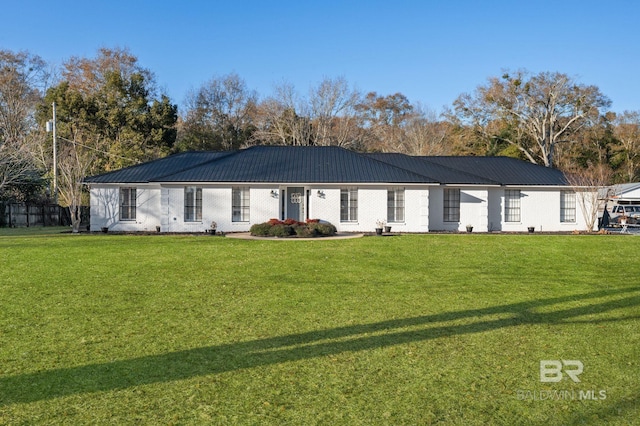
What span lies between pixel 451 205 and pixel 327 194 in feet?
22.3

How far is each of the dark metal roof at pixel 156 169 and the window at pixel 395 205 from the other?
10.3 m

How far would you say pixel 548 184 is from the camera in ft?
92.1

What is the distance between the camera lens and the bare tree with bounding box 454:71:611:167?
164 feet

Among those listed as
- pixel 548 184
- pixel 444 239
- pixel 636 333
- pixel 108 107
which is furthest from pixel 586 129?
pixel 636 333

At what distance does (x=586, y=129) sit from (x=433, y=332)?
53867 millimetres

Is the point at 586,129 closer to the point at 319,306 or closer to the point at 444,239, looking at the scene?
the point at 444,239

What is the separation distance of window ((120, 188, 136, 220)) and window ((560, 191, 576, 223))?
75.1 ft

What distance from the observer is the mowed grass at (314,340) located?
5.17m

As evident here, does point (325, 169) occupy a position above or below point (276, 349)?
above

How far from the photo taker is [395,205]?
86.4ft

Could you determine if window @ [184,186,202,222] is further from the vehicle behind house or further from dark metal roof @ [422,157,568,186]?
the vehicle behind house

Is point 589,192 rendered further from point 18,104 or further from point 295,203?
point 18,104

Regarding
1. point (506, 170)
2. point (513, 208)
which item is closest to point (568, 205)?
point (513, 208)

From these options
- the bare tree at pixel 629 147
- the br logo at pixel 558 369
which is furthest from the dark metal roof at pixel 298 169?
the bare tree at pixel 629 147
